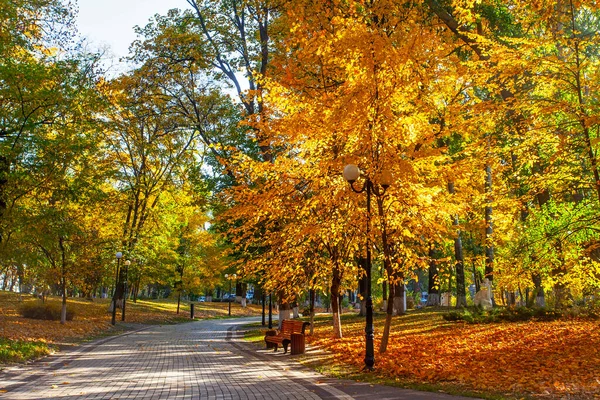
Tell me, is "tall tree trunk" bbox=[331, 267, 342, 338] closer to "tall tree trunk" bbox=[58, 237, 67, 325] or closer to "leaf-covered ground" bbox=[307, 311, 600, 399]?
"leaf-covered ground" bbox=[307, 311, 600, 399]

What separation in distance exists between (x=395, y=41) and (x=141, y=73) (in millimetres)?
11983

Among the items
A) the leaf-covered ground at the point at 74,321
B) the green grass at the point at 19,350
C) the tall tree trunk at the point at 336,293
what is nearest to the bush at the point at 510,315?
the tall tree trunk at the point at 336,293

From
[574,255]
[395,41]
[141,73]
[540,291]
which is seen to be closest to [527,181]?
[574,255]

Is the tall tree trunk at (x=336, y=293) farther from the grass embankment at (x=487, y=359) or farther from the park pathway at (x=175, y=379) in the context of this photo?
the park pathway at (x=175, y=379)

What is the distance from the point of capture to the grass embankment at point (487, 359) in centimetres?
818

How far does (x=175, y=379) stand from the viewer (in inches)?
383

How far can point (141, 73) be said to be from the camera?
66.7 feet

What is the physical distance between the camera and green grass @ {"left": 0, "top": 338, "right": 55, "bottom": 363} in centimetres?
1176

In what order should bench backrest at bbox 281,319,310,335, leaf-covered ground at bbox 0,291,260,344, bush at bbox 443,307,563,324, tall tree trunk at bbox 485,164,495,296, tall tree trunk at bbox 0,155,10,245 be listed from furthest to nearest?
leaf-covered ground at bbox 0,291,260,344
bush at bbox 443,307,563,324
bench backrest at bbox 281,319,310,335
tall tree trunk at bbox 0,155,10,245
tall tree trunk at bbox 485,164,495,296

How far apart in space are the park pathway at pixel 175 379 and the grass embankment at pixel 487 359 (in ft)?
2.94

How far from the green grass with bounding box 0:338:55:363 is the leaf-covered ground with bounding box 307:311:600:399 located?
7.76 m

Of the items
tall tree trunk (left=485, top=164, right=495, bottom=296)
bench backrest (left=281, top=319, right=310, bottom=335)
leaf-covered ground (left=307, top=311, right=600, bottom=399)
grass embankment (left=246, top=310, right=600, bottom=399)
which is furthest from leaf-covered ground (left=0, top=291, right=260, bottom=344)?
tall tree trunk (left=485, top=164, right=495, bottom=296)

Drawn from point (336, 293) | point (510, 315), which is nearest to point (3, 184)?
point (336, 293)

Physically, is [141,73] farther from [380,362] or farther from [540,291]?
[540,291]
